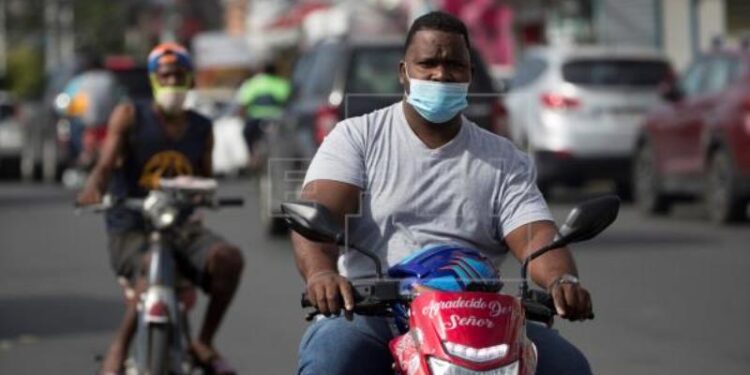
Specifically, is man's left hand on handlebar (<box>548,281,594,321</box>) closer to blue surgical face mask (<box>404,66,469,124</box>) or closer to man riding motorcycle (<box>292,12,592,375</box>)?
man riding motorcycle (<box>292,12,592,375</box>)

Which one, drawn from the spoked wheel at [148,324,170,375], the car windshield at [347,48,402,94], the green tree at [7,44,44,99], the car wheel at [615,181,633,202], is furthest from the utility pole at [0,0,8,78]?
the spoked wheel at [148,324,170,375]

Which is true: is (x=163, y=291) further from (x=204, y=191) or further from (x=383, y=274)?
(x=383, y=274)

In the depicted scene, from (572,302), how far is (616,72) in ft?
62.0

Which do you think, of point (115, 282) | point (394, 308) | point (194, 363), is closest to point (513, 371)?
point (394, 308)

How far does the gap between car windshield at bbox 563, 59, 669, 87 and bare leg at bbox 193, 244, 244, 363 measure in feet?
47.1

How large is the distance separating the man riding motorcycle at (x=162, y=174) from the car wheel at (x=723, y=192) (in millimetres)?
10149

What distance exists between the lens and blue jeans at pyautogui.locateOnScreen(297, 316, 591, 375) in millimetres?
5168

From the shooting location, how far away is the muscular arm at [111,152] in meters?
9.20

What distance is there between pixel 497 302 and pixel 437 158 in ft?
2.85

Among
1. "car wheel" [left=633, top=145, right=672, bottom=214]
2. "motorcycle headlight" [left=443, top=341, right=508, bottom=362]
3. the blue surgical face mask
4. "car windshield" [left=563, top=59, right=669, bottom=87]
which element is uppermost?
the blue surgical face mask

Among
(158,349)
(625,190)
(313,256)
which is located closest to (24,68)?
(625,190)

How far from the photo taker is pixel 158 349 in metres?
8.80

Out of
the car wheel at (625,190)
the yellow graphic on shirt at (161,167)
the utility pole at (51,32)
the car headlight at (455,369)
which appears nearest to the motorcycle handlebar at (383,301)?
the car headlight at (455,369)

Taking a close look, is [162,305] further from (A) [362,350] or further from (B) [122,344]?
(A) [362,350]
